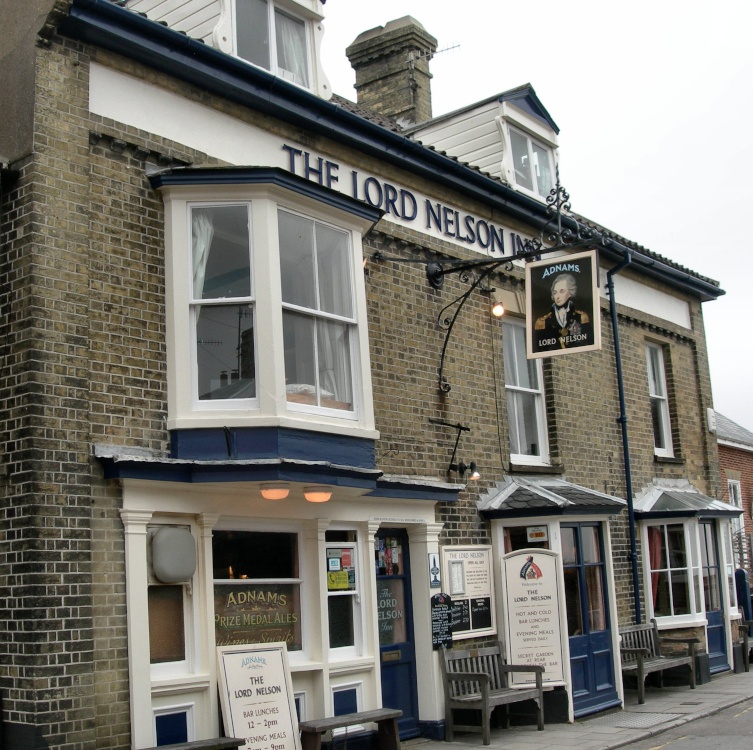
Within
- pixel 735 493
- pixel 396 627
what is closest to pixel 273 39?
pixel 396 627

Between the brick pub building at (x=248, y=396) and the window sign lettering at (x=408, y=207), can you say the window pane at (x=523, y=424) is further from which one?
the window sign lettering at (x=408, y=207)

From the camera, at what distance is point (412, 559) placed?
12.1 metres

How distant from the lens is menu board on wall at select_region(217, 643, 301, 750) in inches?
358

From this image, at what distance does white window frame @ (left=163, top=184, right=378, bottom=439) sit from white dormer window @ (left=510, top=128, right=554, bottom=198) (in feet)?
21.1

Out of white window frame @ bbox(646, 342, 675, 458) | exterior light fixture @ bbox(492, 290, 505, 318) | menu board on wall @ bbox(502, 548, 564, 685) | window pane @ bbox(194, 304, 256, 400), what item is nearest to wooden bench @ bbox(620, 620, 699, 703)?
menu board on wall @ bbox(502, 548, 564, 685)

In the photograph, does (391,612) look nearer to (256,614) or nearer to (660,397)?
(256,614)

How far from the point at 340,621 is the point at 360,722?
119 centimetres

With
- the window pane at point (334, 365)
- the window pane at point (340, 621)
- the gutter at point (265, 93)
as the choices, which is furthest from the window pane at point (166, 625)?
the gutter at point (265, 93)

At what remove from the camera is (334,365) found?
10.6m

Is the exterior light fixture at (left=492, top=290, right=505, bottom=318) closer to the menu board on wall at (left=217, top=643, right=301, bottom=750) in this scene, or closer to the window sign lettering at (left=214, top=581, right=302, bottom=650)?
the window sign lettering at (left=214, top=581, right=302, bottom=650)

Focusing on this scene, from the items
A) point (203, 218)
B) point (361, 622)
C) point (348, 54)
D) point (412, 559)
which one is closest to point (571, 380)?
point (412, 559)

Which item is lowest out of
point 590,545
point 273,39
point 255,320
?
point 590,545

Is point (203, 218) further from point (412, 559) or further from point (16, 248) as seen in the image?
point (412, 559)

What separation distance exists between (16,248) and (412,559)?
577 centimetres
